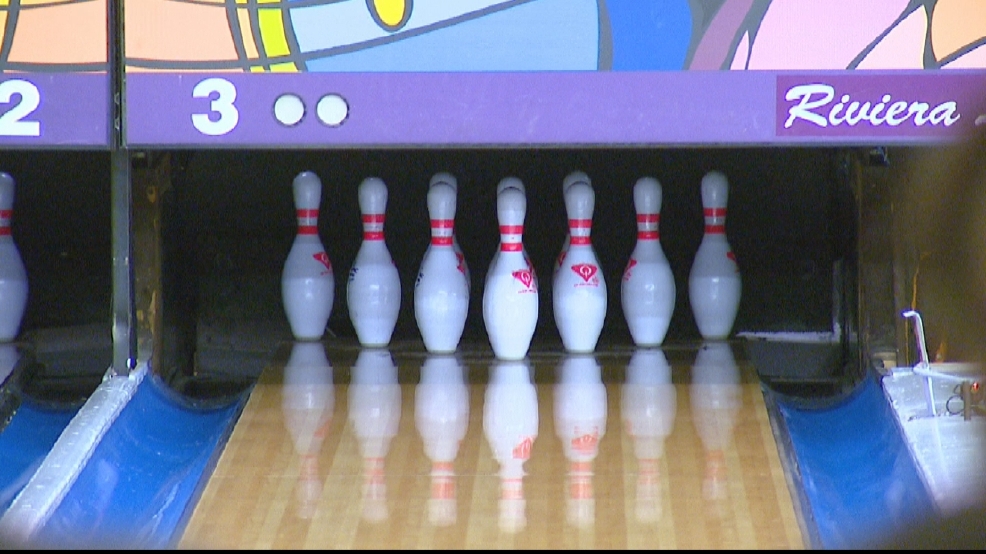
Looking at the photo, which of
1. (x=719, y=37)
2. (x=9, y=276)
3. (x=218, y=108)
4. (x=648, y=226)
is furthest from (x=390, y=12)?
(x=9, y=276)

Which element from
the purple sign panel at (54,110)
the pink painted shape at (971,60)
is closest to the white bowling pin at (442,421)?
the purple sign panel at (54,110)

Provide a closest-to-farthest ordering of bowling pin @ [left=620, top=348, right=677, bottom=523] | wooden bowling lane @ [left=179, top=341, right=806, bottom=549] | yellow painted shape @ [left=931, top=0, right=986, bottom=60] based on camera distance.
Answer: wooden bowling lane @ [left=179, top=341, right=806, bottom=549] < bowling pin @ [left=620, top=348, right=677, bottom=523] < yellow painted shape @ [left=931, top=0, right=986, bottom=60]

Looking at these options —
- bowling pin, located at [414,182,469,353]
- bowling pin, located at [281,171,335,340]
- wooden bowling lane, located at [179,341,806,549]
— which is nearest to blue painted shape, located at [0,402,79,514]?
wooden bowling lane, located at [179,341,806,549]

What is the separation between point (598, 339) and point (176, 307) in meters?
0.93

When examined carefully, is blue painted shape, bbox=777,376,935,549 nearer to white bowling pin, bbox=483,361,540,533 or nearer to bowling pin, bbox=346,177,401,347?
white bowling pin, bbox=483,361,540,533

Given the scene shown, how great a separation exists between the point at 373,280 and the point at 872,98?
115 centimetres

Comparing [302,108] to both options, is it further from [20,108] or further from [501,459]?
[501,459]

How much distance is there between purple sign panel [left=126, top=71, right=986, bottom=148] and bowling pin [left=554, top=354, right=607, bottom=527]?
1.58 ft

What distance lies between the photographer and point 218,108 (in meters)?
2.20

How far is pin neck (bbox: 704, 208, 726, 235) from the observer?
114 inches

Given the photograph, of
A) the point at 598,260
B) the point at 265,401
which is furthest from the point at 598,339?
the point at 265,401

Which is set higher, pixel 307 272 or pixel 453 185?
pixel 453 185

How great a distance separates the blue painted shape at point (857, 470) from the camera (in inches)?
76.2

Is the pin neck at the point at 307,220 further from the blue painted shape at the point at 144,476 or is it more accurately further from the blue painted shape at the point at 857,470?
the blue painted shape at the point at 857,470
